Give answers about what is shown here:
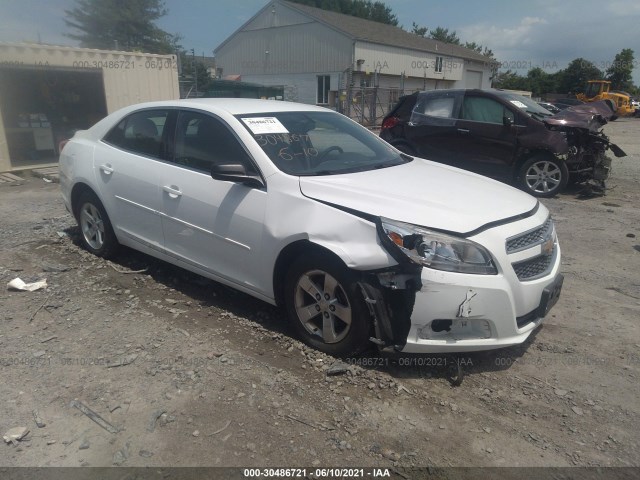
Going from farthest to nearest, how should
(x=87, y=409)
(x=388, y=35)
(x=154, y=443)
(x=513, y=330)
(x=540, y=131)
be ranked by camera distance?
(x=388, y=35), (x=540, y=131), (x=513, y=330), (x=87, y=409), (x=154, y=443)

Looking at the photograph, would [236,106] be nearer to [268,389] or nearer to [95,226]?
[95,226]

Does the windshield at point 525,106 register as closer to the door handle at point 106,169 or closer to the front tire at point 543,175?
the front tire at point 543,175

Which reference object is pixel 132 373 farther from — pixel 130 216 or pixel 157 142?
pixel 157 142

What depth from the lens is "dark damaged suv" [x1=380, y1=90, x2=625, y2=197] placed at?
7.96m

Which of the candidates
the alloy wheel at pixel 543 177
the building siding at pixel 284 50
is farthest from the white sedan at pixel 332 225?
the building siding at pixel 284 50

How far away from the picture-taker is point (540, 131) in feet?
26.0

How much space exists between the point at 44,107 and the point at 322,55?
22.3 meters

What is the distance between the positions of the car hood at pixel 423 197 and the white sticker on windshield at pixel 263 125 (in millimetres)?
628

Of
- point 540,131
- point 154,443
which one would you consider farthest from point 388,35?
point 154,443

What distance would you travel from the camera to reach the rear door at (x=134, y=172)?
423 centimetres

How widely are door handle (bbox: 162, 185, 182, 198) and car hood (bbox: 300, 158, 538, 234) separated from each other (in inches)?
45.2

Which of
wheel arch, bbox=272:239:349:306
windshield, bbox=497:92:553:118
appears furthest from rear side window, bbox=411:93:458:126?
wheel arch, bbox=272:239:349:306

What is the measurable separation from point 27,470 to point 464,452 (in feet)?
7.14

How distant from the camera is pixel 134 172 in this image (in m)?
4.35
